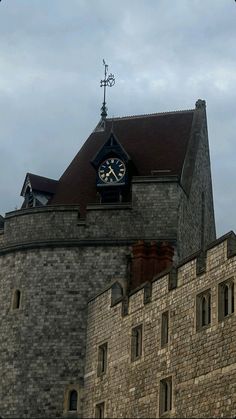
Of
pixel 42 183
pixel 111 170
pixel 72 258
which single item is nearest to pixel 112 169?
pixel 111 170

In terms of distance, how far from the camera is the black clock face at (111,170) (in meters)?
35.1

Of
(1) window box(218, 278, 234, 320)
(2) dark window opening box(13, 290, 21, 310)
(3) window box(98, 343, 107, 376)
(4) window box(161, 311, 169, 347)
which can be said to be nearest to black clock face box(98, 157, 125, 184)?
(2) dark window opening box(13, 290, 21, 310)

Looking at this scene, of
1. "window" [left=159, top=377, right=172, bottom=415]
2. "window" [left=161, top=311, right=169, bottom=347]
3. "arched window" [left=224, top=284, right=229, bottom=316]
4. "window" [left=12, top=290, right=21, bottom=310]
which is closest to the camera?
"arched window" [left=224, top=284, right=229, bottom=316]

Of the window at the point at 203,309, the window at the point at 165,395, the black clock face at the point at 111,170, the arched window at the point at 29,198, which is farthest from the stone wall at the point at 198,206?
the window at the point at 203,309

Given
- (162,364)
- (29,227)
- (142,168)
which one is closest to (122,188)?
(142,168)

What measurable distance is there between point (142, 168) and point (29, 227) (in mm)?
4683

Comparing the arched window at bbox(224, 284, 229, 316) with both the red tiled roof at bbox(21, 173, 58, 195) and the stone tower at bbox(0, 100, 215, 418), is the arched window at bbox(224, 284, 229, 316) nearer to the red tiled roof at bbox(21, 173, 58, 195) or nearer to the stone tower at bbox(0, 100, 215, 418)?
the stone tower at bbox(0, 100, 215, 418)

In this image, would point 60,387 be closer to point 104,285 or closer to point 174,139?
point 104,285

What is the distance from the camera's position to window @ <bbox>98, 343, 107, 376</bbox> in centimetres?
3064

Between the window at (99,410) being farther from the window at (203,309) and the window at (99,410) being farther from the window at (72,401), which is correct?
the window at (203,309)

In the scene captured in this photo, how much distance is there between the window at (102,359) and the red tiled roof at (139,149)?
234 inches

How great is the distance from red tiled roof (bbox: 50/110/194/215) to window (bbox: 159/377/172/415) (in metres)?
9.60

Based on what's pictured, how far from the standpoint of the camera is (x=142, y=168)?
35719mm

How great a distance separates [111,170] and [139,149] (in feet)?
6.52
